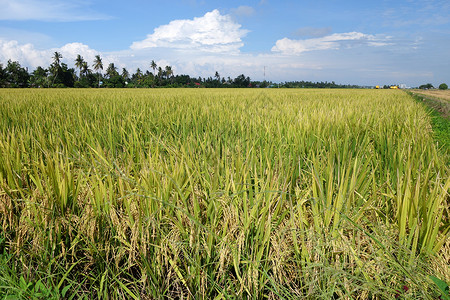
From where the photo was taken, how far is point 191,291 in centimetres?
112

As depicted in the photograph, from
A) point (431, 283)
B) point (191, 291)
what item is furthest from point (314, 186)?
point (191, 291)

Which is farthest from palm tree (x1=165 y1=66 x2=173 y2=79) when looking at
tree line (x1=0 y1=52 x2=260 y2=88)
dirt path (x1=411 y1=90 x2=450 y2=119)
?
dirt path (x1=411 y1=90 x2=450 y2=119)

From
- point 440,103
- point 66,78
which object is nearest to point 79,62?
point 66,78

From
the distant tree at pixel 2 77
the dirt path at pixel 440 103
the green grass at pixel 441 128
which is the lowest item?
the green grass at pixel 441 128

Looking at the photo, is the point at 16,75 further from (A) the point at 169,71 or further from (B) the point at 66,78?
(A) the point at 169,71

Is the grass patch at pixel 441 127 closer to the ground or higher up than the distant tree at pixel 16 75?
closer to the ground

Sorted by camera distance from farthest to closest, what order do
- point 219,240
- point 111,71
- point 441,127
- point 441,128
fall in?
point 111,71
point 441,127
point 441,128
point 219,240

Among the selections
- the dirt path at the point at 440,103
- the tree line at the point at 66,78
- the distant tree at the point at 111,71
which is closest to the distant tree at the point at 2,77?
the tree line at the point at 66,78

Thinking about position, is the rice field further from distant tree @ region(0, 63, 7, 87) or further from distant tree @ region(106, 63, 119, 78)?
distant tree @ region(106, 63, 119, 78)

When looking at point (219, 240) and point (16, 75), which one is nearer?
point (219, 240)

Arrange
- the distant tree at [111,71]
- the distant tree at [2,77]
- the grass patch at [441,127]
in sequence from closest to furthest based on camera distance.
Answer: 1. the grass patch at [441,127]
2. the distant tree at [2,77]
3. the distant tree at [111,71]

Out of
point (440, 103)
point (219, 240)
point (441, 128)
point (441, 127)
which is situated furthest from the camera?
point (440, 103)

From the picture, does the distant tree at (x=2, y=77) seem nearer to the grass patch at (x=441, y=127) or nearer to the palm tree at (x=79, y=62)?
the palm tree at (x=79, y=62)

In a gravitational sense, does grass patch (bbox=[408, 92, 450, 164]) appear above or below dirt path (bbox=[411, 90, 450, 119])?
below
